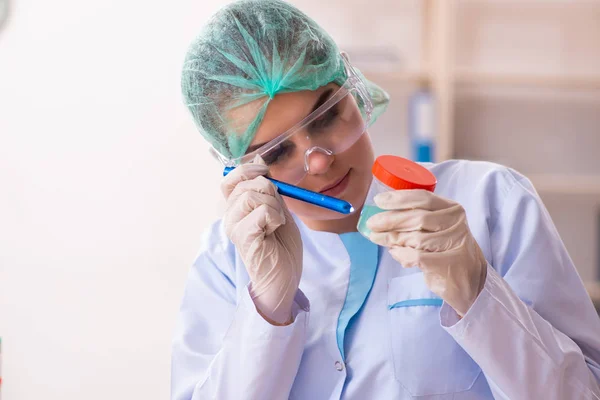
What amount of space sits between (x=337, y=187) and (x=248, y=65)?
10.3 inches

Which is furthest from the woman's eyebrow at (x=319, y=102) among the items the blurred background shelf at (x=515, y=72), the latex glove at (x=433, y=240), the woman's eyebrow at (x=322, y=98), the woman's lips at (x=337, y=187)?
the blurred background shelf at (x=515, y=72)

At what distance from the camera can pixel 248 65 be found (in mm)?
1123

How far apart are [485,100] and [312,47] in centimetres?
174

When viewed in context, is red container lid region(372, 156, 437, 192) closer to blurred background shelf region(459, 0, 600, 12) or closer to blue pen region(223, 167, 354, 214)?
blue pen region(223, 167, 354, 214)

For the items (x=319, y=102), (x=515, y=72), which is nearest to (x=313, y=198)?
(x=319, y=102)

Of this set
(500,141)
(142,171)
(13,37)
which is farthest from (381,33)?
(13,37)

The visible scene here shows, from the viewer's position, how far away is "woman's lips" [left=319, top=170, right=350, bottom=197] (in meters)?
1.15

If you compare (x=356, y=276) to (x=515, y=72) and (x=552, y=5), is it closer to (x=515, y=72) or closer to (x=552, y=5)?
(x=515, y=72)

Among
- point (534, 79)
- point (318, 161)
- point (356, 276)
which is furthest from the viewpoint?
point (534, 79)

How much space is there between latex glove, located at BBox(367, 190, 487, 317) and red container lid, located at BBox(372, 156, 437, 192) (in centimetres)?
1

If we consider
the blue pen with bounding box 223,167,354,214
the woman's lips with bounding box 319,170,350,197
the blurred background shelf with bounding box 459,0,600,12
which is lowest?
the woman's lips with bounding box 319,170,350,197

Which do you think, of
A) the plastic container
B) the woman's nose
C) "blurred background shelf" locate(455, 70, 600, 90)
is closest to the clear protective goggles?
the woman's nose

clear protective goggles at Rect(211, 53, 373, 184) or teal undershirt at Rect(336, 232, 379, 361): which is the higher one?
clear protective goggles at Rect(211, 53, 373, 184)

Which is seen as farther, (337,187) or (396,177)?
(337,187)
